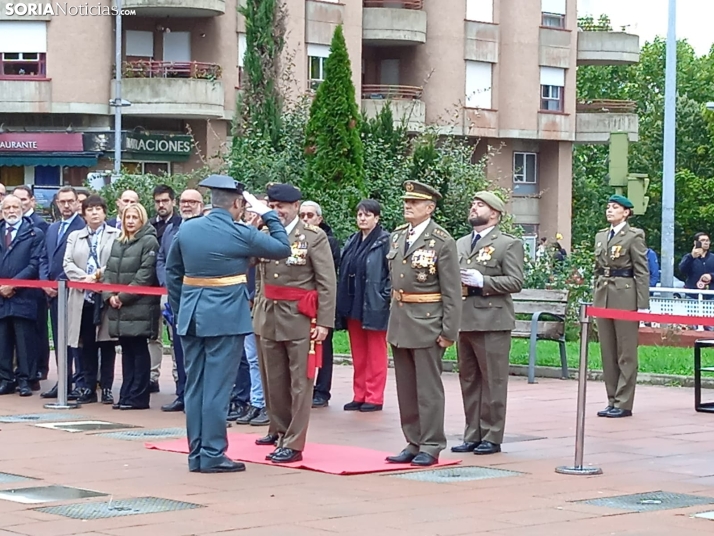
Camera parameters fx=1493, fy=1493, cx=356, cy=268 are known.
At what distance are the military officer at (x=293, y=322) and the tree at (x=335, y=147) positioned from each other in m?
14.4

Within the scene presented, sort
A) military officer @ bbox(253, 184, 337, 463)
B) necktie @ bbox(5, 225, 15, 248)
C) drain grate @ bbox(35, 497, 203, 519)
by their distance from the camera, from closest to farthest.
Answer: drain grate @ bbox(35, 497, 203, 519), military officer @ bbox(253, 184, 337, 463), necktie @ bbox(5, 225, 15, 248)

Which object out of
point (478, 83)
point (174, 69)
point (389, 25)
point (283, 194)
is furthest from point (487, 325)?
point (478, 83)

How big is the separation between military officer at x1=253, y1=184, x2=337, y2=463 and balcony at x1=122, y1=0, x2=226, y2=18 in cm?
3235

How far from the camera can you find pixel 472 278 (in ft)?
39.1

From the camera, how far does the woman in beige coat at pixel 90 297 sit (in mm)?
15109

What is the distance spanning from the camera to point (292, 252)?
37.4 ft

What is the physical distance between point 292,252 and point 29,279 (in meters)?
5.51

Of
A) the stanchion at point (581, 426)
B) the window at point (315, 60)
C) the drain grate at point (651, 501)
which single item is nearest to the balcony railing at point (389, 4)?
the window at point (315, 60)

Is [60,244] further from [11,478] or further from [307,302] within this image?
[11,478]

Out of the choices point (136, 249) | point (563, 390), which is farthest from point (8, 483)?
point (563, 390)

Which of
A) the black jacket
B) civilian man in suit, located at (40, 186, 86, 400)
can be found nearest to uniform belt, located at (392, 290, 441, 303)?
the black jacket

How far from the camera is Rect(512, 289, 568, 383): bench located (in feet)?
58.5

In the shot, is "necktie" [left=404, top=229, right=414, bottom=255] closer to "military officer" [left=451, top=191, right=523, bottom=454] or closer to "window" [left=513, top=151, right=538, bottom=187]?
"military officer" [left=451, top=191, right=523, bottom=454]

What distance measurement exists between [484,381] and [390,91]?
38.3m
